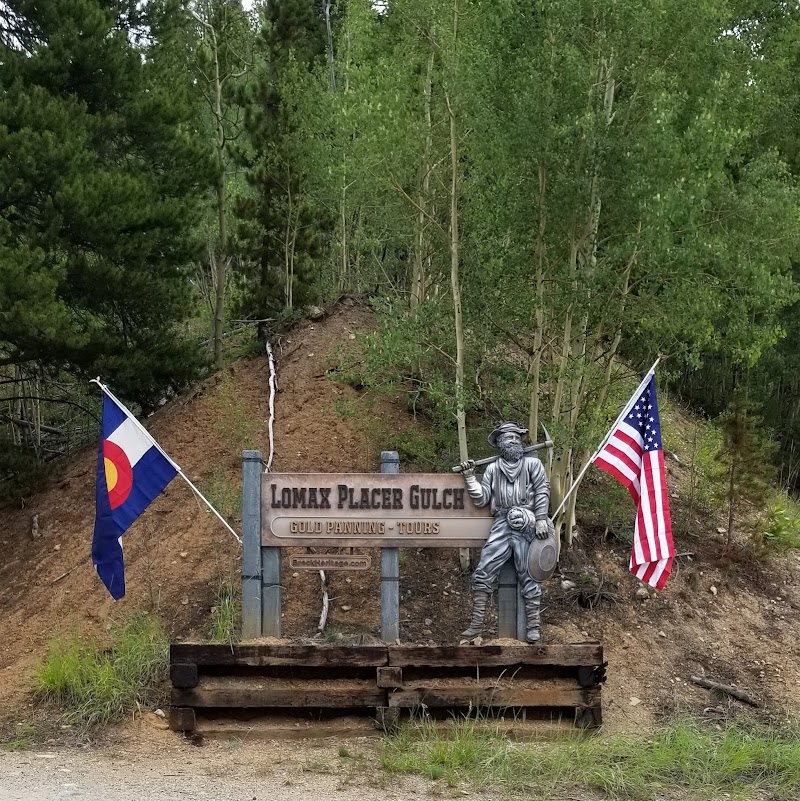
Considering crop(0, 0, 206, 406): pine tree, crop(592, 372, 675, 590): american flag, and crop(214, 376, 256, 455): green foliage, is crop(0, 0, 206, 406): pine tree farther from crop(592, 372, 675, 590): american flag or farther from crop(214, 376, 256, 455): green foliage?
crop(592, 372, 675, 590): american flag

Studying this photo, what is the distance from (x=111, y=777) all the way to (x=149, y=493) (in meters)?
2.23

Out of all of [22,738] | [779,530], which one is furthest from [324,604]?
[779,530]

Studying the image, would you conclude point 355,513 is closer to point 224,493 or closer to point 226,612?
point 226,612

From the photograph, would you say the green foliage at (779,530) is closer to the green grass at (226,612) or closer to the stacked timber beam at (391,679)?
the stacked timber beam at (391,679)

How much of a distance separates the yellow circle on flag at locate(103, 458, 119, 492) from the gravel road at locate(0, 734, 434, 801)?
2058 mm

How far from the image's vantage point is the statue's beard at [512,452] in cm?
790

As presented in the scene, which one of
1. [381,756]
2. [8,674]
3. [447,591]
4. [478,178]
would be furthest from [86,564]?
[478,178]

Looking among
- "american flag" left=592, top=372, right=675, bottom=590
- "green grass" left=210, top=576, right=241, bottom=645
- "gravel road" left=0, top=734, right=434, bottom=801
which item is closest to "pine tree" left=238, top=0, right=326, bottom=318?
"green grass" left=210, top=576, right=241, bottom=645

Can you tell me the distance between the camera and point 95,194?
11.2 meters

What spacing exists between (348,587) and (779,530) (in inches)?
219

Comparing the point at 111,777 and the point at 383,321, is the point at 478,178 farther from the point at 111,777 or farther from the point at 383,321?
the point at 111,777

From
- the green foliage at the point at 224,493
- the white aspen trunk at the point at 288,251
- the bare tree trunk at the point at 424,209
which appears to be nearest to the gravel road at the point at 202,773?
the green foliage at the point at 224,493

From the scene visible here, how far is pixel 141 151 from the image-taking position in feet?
41.8

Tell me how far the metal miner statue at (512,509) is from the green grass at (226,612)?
240cm
